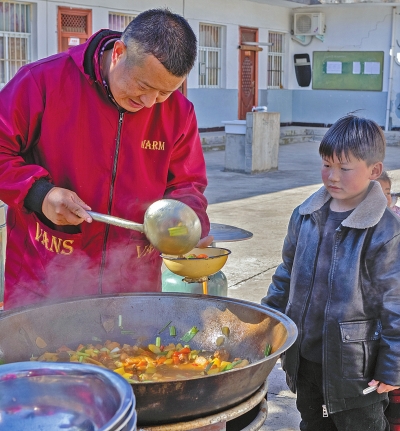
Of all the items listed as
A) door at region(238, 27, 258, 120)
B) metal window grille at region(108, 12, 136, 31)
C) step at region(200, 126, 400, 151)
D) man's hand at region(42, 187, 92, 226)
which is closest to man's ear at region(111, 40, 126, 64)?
man's hand at region(42, 187, 92, 226)

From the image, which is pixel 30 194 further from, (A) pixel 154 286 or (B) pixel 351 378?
(B) pixel 351 378

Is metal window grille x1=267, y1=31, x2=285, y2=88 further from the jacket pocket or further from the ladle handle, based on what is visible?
the ladle handle

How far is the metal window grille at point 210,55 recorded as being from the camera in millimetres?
16406

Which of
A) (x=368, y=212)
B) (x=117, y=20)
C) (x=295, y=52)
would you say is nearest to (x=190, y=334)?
(x=368, y=212)

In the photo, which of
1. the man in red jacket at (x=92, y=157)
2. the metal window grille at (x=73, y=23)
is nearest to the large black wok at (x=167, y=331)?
the man in red jacket at (x=92, y=157)

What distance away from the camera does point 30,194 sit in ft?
6.82

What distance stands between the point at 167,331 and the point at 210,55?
49.2 feet

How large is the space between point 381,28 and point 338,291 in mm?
17583

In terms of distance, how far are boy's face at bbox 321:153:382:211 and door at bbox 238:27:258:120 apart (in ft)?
50.9

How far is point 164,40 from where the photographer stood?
1.98 metres

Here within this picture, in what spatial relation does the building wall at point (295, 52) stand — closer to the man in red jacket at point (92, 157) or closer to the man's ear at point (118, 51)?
the man in red jacket at point (92, 157)

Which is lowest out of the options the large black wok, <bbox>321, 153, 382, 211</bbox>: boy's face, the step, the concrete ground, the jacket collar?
the concrete ground

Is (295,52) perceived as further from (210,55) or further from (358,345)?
(358,345)

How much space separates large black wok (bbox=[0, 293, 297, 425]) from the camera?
1.72 metres
